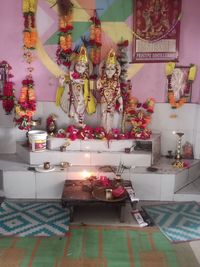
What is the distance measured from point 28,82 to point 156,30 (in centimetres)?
246

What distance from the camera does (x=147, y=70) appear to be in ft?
19.1

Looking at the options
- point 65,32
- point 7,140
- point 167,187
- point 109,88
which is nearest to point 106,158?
point 167,187

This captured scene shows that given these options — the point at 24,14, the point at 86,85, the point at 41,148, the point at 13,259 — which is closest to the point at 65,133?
the point at 41,148

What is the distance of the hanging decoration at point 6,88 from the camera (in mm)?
5657

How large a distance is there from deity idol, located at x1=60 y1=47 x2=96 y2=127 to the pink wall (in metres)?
0.33

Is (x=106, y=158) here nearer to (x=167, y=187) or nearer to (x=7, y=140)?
(x=167, y=187)

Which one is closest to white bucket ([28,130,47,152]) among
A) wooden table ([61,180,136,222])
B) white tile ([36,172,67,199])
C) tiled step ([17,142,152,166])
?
tiled step ([17,142,152,166])

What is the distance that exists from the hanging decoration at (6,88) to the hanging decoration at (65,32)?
3.18 ft

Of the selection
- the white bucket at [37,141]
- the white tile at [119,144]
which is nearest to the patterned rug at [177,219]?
the white tile at [119,144]

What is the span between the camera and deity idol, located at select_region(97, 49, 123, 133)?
5.46m

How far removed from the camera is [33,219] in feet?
14.6

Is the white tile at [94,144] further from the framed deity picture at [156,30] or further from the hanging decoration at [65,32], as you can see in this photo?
the framed deity picture at [156,30]

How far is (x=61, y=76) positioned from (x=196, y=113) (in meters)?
2.55

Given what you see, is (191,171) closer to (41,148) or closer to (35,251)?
(41,148)
